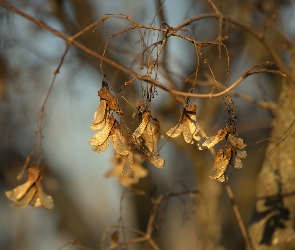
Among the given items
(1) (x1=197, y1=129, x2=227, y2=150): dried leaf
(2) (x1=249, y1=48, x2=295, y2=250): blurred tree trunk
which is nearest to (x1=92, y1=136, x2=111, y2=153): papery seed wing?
(1) (x1=197, y1=129, x2=227, y2=150): dried leaf

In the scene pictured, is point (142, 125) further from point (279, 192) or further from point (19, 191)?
point (279, 192)

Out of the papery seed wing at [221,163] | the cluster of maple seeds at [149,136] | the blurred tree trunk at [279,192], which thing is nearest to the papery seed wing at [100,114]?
the cluster of maple seeds at [149,136]

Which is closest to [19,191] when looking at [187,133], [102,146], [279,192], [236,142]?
[102,146]

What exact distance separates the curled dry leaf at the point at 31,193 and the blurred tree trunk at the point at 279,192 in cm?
76

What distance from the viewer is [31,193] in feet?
4.69

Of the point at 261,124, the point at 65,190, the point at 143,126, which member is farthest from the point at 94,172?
the point at 143,126

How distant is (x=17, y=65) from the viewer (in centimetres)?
308

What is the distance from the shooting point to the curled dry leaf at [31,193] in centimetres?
141

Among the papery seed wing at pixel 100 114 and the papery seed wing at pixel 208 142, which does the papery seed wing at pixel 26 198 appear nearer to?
the papery seed wing at pixel 100 114

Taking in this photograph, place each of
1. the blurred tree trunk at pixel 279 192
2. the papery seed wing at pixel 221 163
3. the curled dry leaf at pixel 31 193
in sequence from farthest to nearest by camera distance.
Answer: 1. the blurred tree trunk at pixel 279 192
2. the curled dry leaf at pixel 31 193
3. the papery seed wing at pixel 221 163

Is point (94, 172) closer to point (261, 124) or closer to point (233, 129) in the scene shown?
point (261, 124)

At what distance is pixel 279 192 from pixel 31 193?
2.71ft

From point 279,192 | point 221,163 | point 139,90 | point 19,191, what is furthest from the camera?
point 139,90

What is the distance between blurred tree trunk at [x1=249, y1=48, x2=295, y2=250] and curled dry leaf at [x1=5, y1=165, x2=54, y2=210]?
2.49ft
